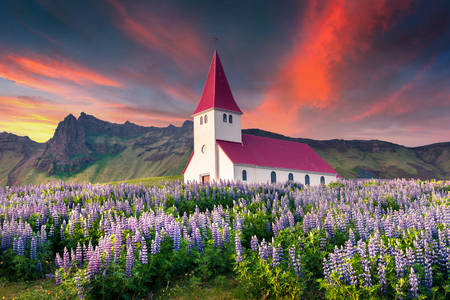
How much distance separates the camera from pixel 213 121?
151 feet

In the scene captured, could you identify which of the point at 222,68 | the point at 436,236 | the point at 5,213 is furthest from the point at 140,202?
the point at 222,68

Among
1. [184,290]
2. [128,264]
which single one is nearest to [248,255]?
[184,290]

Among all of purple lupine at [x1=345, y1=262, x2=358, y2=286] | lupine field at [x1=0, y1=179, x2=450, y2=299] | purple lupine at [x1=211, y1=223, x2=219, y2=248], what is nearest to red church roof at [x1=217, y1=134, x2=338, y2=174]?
lupine field at [x1=0, y1=179, x2=450, y2=299]

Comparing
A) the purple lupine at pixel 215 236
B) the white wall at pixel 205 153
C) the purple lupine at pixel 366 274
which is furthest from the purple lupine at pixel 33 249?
the white wall at pixel 205 153

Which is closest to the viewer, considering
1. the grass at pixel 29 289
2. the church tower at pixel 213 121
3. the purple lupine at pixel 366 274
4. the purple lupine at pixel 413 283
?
the purple lupine at pixel 413 283

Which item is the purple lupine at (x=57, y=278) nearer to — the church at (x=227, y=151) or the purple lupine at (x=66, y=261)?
the purple lupine at (x=66, y=261)

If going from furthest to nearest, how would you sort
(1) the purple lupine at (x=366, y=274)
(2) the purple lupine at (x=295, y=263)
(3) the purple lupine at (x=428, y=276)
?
(2) the purple lupine at (x=295, y=263) < (3) the purple lupine at (x=428, y=276) < (1) the purple lupine at (x=366, y=274)

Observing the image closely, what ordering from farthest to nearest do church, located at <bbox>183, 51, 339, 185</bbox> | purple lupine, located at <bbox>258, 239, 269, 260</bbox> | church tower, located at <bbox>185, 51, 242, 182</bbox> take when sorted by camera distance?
church tower, located at <bbox>185, 51, 242, 182</bbox> < church, located at <bbox>183, 51, 339, 185</bbox> < purple lupine, located at <bbox>258, 239, 269, 260</bbox>

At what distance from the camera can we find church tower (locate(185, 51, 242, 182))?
45875mm

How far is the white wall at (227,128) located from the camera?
46.3 m

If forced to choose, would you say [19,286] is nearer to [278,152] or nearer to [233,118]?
[233,118]

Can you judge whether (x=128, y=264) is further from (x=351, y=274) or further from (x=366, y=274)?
(x=366, y=274)

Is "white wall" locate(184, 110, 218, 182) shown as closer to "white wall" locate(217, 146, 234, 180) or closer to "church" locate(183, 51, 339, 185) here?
"church" locate(183, 51, 339, 185)

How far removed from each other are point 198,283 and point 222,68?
45369 millimetres
